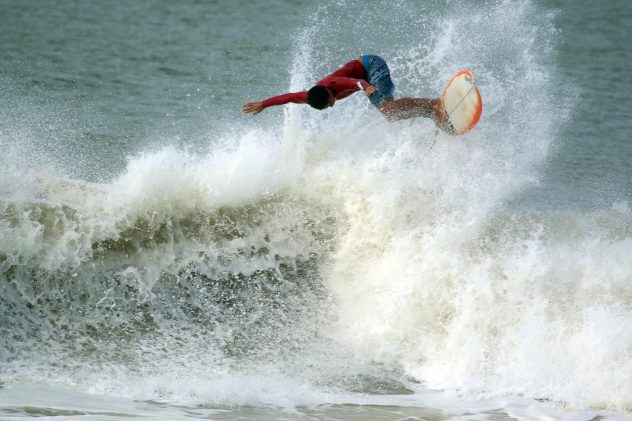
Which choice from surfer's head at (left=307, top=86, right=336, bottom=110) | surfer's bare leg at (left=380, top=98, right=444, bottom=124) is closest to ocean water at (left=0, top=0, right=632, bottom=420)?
surfer's bare leg at (left=380, top=98, right=444, bottom=124)

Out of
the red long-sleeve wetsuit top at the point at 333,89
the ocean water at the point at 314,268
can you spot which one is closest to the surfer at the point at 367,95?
the red long-sleeve wetsuit top at the point at 333,89

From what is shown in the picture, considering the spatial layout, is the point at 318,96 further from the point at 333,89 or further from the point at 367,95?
the point at 367,95

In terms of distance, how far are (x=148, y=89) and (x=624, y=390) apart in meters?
10.5

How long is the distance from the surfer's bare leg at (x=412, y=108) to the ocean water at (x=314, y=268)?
0.59 meters

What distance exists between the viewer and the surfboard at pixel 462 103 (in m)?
8.14

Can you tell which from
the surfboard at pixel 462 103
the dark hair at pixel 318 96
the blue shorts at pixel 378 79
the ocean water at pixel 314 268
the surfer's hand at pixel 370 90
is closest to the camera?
the ocean water at pixel 314 268

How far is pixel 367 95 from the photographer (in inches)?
300

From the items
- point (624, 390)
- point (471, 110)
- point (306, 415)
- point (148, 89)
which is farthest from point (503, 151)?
point (148, 89)

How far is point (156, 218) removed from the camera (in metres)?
8.56

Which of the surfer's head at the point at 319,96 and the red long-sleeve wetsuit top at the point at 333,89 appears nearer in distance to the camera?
the surfer's head at the point at 319,96

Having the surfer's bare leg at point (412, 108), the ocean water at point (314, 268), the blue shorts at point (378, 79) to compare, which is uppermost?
the blue shorts at point (378, 79)

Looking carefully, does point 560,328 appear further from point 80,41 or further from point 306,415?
point 80,41

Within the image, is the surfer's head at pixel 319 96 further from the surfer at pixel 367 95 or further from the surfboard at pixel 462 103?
the surfboard at pixel 462 103

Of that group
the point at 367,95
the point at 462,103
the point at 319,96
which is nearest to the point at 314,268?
the point at 319,96
